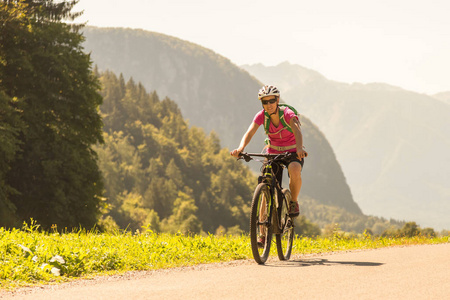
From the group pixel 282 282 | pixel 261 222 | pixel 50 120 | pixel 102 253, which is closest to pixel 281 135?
pixel 261 222

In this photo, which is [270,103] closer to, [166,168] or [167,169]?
[167,169]

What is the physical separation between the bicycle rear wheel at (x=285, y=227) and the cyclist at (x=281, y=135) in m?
0.09

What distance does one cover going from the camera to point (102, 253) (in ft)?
24.4

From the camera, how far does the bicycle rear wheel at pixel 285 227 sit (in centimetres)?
827

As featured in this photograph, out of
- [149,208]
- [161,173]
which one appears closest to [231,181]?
[161,173]

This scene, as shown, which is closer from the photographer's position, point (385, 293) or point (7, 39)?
point (385, 293)

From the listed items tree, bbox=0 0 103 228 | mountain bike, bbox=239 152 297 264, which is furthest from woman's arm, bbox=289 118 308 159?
tree, bbox=0 0 103 228

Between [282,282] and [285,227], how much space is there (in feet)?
8.08

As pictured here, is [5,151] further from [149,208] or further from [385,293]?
[149,208]

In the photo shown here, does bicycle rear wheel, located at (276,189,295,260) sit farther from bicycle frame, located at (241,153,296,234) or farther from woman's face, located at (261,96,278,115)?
woman's face, located at (261,96,278,115)

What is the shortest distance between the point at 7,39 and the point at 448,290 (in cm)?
2690

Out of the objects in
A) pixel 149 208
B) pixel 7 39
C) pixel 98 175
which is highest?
pixel 7 39

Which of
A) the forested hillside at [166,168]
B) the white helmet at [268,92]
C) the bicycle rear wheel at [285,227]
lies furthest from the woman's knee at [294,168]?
the forested hillside at [166,168]

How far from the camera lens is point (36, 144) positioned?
94.7 feet
